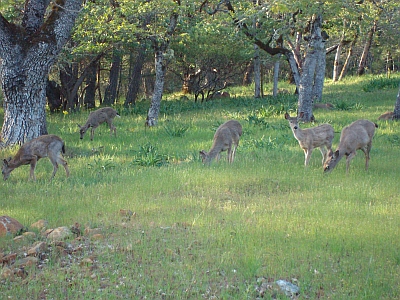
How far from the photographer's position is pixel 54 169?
12.1m

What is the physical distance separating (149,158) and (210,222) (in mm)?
4952

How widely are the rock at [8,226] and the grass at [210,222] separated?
136 mm

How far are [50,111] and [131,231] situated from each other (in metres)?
20.0

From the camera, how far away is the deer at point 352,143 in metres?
11.9

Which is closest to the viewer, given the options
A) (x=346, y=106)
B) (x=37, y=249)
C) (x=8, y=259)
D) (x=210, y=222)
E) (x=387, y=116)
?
(x=8, y=259)

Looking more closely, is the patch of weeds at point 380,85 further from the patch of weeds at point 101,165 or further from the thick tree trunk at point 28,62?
the patch of weeds at point 101,165

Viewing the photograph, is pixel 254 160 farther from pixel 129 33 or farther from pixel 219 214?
pixel 129 33

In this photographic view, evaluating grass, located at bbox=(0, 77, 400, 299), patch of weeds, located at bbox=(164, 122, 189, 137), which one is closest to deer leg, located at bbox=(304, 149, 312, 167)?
grass, located at bbox=(0, 77, 400, 299)

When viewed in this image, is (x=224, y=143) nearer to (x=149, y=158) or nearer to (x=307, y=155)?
(x=149, y=158)

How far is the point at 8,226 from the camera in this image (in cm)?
782

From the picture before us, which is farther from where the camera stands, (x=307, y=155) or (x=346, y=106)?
(x=346, y=106)

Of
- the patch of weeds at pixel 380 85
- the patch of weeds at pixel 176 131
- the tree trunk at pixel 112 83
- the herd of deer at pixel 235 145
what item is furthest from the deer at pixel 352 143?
the patch of weeds at pixel 380 85

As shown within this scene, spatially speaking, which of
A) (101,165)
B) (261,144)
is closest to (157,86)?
(261,144)

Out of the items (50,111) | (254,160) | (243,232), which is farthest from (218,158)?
(50,111)
